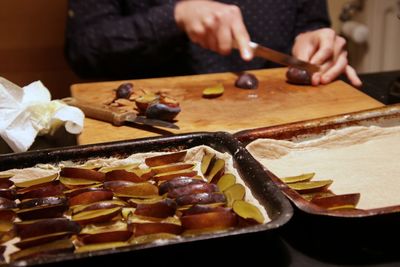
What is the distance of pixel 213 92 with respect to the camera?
1.25 m

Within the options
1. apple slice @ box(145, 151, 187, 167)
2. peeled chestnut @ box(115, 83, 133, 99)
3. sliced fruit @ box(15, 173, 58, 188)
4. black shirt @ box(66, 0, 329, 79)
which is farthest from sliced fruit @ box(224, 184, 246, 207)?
black shirt @ box(66, 0, 329, 79)

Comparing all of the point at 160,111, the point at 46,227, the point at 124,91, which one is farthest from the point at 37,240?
the point at 124,91

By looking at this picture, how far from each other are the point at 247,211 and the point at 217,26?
29.6 inches

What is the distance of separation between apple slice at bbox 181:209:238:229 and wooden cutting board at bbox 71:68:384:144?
0.43 metres

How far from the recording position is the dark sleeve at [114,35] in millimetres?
1478

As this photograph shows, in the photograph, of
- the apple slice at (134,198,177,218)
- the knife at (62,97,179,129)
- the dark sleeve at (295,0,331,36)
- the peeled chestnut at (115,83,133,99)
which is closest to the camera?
the apple slice at (134,198,177,218)

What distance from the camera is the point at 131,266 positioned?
0.56 metres

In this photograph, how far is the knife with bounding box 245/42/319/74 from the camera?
1.27 m

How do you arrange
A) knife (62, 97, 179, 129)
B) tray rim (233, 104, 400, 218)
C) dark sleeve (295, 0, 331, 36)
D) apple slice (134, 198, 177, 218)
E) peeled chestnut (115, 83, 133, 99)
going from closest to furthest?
1. apple slice (134, 198, 177, 218)
2. tray rim (233, 104, 400, 218)
3. knife (62, 97, 179, 129)
4. peeled chestnut (115, 83, 133, 99)
5. dark sleeve (295, 0, 331, 36)

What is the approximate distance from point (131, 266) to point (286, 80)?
89cm

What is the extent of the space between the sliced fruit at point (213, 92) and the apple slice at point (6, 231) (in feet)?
2.21

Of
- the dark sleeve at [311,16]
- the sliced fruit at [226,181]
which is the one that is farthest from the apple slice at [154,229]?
the dark sleeve at [311,16]

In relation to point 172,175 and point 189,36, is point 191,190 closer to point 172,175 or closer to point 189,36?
point 172,175

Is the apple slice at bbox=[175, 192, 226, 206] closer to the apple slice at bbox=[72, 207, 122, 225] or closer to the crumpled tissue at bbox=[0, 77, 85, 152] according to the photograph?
the apple slice at bbox=[72, 207, 122, 225]
